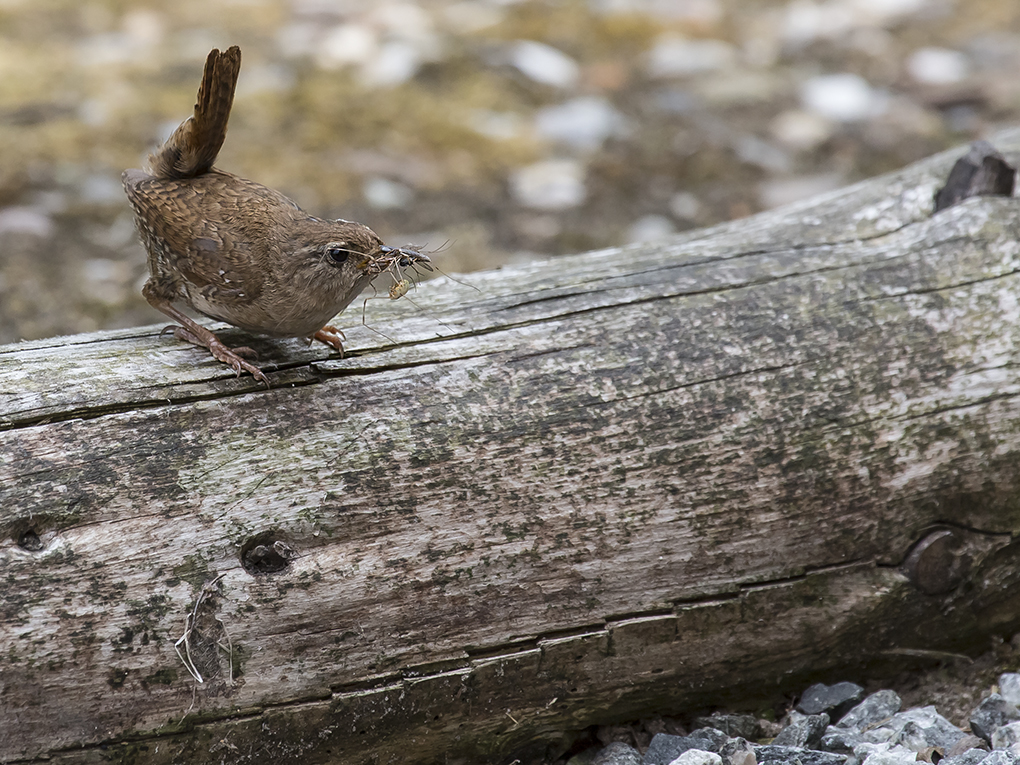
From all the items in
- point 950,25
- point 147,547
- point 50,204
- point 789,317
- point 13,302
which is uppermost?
point 950,25

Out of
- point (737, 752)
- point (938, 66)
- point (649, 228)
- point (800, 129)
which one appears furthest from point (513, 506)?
point (938, 66)

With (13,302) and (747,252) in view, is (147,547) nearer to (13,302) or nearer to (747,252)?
(747,252)

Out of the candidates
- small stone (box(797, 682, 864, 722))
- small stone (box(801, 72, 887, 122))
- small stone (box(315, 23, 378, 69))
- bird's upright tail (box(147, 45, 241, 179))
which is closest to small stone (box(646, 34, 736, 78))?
small stone (box(801, 72, 887, 122))

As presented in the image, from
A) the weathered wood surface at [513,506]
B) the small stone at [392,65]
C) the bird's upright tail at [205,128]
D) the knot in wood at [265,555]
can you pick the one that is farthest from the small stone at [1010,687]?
the small stone at [392,65]

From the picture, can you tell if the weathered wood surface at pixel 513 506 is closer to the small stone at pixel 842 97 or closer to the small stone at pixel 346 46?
the small stone at pixel 842 97

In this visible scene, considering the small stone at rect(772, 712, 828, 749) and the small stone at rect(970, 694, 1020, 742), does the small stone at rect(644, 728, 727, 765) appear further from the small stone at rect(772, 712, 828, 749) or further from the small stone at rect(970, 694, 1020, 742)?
the small stone at rect(970, 694, 1020, 742)

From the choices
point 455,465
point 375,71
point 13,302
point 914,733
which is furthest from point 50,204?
point 914,733
